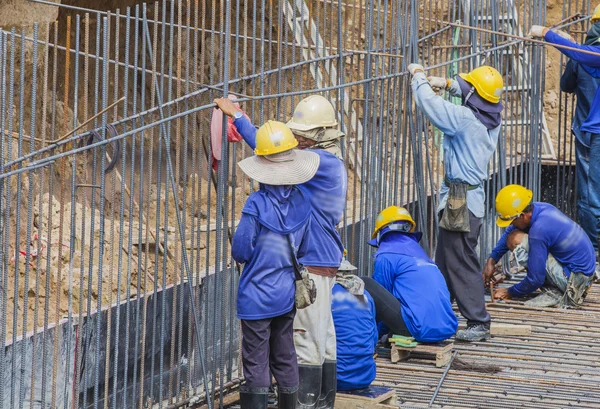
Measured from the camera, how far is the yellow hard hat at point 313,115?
7.34m

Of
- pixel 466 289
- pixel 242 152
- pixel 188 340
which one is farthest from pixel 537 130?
pixel 188 340

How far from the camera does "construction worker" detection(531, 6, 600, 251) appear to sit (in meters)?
11.1

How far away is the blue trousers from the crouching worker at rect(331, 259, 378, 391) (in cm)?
435

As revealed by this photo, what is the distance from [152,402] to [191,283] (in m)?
0.80

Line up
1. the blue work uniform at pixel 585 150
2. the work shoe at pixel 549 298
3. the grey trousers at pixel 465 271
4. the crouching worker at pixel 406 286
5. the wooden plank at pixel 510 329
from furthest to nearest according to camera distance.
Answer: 1. the blue work uniform at pixel 585 150
2. the work shoe at pixel 549 298
3. the wooden plank at pixel 510 329
4. the grey trousers at pixel 465 271
5. the crouching worker at pixel 406 286

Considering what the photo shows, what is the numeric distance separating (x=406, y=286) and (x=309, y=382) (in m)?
1.85

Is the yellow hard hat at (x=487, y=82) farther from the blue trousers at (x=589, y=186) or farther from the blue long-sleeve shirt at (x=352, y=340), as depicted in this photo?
the blue trousers at (x=589, y=186)

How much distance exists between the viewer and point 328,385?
733 centimetres

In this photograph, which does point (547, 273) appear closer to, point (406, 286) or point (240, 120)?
point (406, 286)

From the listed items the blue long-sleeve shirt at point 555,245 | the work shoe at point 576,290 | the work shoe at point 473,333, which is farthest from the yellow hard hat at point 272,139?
the work shoe at point 576,290

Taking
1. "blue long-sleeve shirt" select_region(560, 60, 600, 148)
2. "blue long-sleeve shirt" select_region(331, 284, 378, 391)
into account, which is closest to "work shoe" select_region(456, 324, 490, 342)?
"blue long-sleeve shirt" select_region(331, 284, 378, 391)

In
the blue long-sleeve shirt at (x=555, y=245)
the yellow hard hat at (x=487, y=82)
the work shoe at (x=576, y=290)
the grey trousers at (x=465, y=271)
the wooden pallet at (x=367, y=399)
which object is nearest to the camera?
the wooden pallet at (x=367, y=399)

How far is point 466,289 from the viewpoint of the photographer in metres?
9.33

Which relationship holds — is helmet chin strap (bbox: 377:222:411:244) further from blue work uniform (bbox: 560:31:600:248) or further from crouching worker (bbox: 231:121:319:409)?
blue work uniform (bbox: 560:31:600:248)
